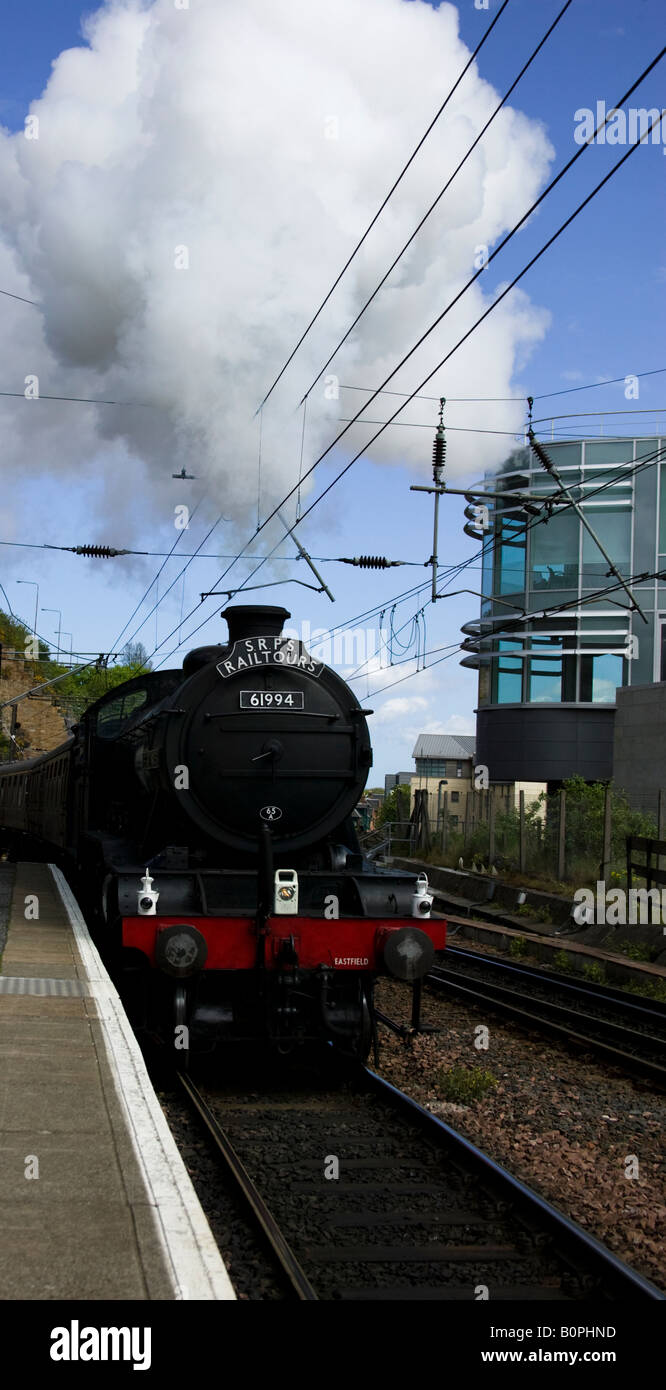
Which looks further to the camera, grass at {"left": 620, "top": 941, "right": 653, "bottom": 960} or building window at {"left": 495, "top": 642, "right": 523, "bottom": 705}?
building window at {"left": 495, "top": 642, "right": 523, "bottom": 705}

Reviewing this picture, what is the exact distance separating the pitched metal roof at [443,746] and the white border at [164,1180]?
225 ft

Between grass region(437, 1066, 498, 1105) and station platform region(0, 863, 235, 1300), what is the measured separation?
2.19m

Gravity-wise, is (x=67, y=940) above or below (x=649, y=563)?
below

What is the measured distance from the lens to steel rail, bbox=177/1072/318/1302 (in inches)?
170

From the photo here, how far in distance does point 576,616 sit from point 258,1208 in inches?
1118

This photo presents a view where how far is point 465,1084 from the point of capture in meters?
7.47

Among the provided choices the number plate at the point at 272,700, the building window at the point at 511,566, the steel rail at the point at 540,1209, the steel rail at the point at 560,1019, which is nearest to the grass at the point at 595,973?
the steel rail at the point at 560,1019

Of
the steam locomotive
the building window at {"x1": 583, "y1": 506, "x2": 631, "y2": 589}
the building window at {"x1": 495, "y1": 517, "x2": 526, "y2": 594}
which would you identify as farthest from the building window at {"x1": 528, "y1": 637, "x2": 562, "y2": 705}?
the steam locomotive

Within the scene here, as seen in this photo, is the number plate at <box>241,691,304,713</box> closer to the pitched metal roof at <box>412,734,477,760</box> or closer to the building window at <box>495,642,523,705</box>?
the building window at <box>495,642,523,705</box>

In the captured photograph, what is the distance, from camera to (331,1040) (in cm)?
775
